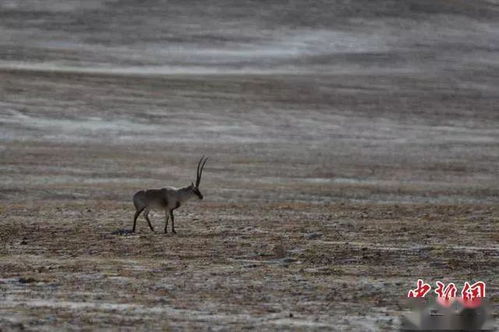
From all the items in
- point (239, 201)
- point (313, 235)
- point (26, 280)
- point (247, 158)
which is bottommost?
point (247, 158)

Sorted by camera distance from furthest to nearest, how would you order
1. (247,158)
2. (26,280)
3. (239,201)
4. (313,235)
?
1. (247,158)
2. (239,201)
3. (313,235)
4. (26,280)

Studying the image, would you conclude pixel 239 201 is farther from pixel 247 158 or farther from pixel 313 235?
pixel 247 158

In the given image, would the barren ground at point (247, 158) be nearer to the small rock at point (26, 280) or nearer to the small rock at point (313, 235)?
the small rock at point (26, 280)

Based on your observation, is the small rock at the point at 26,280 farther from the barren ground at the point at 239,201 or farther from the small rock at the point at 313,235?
the small rock at the point at 313,235

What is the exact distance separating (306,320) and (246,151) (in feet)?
83.9

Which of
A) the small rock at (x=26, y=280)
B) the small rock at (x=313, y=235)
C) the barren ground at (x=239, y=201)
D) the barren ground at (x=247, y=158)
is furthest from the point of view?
the small rock at (x=313, y=235)

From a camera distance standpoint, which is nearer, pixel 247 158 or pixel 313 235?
pixel 313 235

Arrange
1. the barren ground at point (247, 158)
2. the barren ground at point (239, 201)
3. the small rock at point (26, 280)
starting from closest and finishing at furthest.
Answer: the barren ground at point (239, 201) < the barren ground at point (247, 158) < the small rock at point (26, 280)

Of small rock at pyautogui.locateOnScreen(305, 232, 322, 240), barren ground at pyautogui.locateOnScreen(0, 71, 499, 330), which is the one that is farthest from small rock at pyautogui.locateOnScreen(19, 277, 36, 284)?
small rock at pyautogui.locateOnScreen(305, 232, 322, 240)

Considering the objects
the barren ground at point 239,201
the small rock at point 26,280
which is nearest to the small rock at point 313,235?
the barren ground at point 239,201

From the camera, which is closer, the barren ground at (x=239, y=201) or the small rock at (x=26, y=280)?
the barren ground at (x=239, y=201)

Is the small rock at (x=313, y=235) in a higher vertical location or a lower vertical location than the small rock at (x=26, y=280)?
lower

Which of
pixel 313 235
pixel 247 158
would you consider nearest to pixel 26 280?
pixel 313 235

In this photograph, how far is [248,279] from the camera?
12.1 metres
